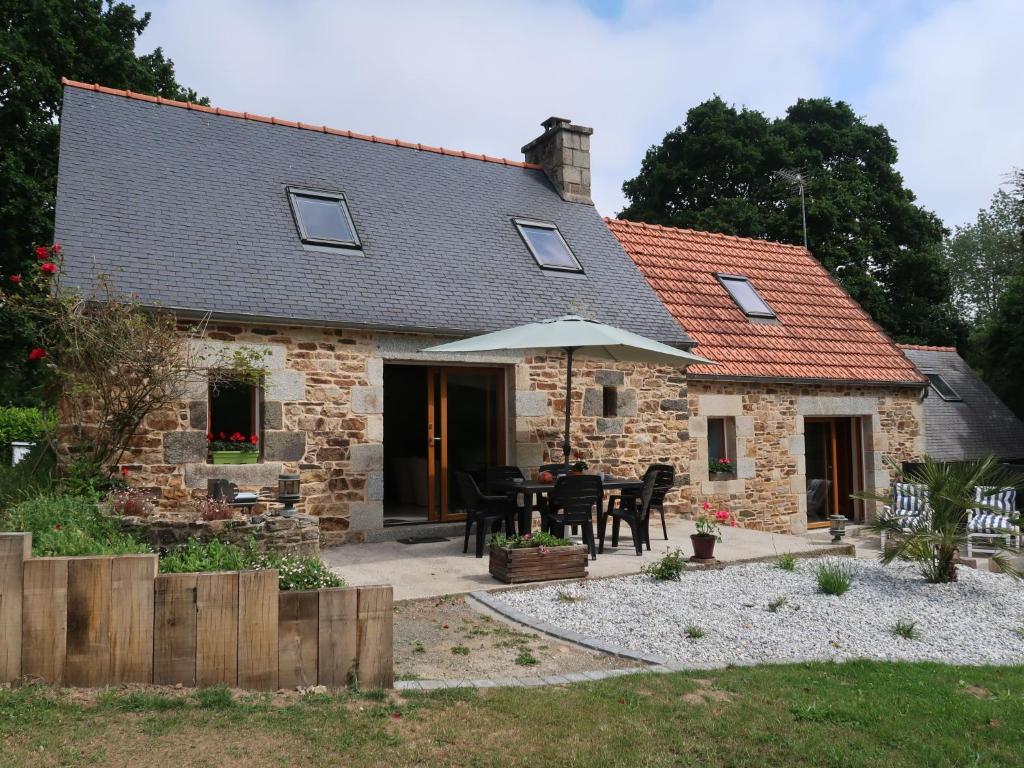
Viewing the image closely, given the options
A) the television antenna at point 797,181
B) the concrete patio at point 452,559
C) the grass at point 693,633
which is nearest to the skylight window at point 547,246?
the concrete patio at point 452,559

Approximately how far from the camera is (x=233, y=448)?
884cm

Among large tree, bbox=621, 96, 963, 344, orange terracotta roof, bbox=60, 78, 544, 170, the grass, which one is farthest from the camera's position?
large tree, bbox=621, 96, 963, 344

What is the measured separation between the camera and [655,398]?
1153cm

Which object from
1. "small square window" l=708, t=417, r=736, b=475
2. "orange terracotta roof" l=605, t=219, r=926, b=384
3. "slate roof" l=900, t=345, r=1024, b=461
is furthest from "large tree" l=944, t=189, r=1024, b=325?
"small square window" l=708, t=417, r=736, b=475

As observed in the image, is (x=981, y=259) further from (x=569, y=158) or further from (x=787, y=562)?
(x=787, y=562)

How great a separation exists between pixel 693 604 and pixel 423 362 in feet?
15.6

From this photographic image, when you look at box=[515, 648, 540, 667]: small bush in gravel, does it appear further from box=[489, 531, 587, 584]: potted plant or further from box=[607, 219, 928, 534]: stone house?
box=[607, 219, 928, 534]: stone house

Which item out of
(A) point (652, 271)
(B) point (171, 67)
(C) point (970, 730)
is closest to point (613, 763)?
(C) point (970, 730)

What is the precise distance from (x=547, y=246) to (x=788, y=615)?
729 centimetres

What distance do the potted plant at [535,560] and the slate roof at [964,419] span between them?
1075 centimetres

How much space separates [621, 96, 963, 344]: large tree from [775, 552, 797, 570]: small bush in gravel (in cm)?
1896

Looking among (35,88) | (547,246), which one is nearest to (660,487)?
(547,246)

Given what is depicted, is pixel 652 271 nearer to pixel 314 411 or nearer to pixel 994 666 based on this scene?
pixel 314 411

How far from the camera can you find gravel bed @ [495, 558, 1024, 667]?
18.2 feet
